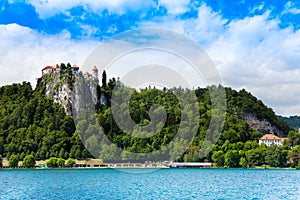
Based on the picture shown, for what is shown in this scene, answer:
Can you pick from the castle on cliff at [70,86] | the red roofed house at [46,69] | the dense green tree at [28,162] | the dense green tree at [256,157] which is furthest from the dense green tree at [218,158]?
the red roofed house at [46,69]

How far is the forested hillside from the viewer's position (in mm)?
102294

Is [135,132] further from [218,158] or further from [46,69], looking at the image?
[46,69]

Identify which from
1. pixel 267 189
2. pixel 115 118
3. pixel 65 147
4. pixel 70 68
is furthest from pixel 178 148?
pixel 267 189

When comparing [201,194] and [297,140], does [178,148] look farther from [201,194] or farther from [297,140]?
[201,194]

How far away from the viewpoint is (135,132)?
109m

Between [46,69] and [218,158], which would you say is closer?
[218,158]

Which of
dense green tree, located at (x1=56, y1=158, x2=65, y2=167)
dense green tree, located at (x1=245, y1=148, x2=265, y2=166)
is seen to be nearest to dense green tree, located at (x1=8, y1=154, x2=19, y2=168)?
dense green tree, located at (x1=56, y1=158, x2=65, y2=167)

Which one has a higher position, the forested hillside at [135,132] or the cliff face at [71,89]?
the cliff face at [71,89]

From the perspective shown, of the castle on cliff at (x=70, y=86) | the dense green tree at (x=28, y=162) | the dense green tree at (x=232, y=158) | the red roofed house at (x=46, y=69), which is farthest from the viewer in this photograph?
the red roofed house at (x=46, y=69)

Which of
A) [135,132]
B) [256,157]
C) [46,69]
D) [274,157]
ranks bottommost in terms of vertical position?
[274,157]

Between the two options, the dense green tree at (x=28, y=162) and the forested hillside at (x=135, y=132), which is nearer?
the forested hillside at (x=135, y=132)

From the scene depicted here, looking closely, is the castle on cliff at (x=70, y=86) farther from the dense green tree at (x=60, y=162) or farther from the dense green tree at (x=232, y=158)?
the dense green tree at (x=232, y=158)

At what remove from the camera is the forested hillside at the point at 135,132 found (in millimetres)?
102294

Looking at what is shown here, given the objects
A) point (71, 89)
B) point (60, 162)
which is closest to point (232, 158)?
point (60, 162)
